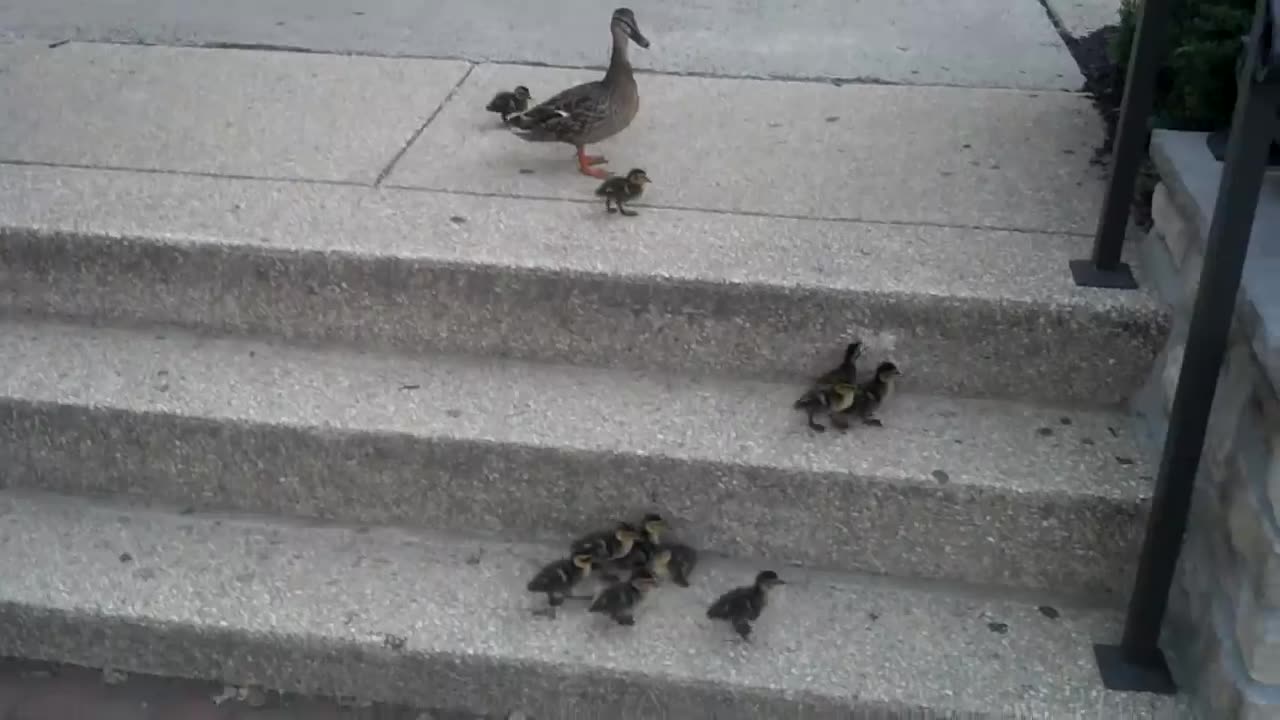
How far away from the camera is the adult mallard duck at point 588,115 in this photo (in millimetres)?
3510

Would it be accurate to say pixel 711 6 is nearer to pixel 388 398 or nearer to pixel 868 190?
pixel 868 190

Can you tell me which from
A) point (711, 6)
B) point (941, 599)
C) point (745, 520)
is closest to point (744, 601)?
point (745, 520)

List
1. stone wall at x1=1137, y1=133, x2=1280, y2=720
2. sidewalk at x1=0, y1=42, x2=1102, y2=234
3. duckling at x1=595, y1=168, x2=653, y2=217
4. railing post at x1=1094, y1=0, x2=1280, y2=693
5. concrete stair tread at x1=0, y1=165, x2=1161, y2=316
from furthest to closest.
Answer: sidewalk at x1=0, y1=42, x2=1102, y2=234 → duckling at x1=595, y1=168, x2=653, y2=217 → concrete stair tread at x1=0, y1=165, x2=1161, y2=316 → stone wall at x1=1137, y1=133, x2=1280, y2=720 → railing post at x1=1094, y1=0, x2=1280, y2=693

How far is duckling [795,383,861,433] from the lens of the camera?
9.29 ft

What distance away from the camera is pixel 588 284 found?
3010 millimetres

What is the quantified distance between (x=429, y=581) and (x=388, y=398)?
46 cm

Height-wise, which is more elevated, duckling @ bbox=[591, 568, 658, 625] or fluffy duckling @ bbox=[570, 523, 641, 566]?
fluffy duckling @ bbox=[570, 523, 641, 566]

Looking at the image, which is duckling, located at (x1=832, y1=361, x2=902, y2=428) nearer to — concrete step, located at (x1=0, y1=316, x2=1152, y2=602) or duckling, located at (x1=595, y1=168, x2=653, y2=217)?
concrete step, located at (x1=0, y1=316, x2=1152, y2=602)

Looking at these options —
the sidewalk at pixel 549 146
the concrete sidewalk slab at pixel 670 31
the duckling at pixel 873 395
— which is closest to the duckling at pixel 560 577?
→ the duckling at pixel 873 395

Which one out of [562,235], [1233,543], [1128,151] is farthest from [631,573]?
[1128,151]

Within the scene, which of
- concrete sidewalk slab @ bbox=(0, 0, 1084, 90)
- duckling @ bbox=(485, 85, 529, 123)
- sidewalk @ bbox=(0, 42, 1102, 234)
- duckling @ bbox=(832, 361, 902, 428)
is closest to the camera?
duckling @ bbox=(832, 361, 902, 428)

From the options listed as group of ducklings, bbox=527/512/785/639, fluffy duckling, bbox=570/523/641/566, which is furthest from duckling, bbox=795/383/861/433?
fluffy duckling, bbox=570/523/641/566

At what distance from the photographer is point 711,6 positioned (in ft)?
16.8

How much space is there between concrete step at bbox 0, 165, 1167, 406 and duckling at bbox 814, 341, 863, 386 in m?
0.05
